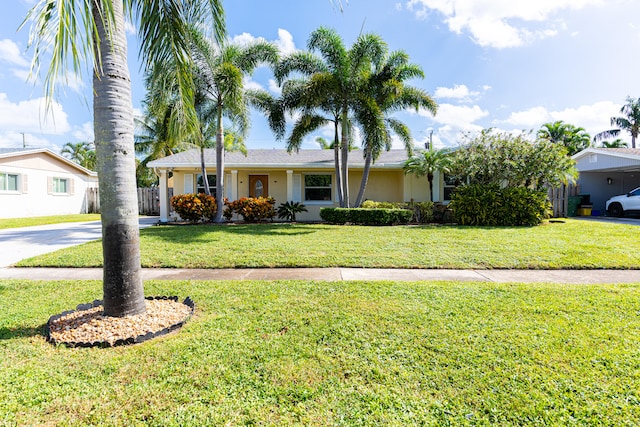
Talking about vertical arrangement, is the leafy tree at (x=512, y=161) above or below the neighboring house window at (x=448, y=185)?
above

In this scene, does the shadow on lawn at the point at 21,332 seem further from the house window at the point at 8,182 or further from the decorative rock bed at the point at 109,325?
the house window at the point at 8,182

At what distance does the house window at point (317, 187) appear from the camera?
54.4 feet

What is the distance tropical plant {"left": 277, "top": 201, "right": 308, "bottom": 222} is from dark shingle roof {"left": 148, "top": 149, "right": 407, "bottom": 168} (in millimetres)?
1980

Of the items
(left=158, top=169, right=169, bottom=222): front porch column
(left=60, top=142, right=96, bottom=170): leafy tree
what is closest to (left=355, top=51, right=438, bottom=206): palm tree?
(left=158, top=169, right=169, bottom=222): front porch column

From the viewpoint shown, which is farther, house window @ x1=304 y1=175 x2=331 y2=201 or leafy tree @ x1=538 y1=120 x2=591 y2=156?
leafy tree @ x1=538 y1=120 x2=591 y2=156

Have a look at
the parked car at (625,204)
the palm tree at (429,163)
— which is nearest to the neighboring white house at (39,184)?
the palm tree at (429,163)

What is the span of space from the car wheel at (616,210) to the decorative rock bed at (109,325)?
22.3m

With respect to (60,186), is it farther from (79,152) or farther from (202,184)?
(79,152)

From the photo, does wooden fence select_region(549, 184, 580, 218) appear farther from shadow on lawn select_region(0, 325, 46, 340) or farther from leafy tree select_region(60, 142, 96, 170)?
leafy tree select_region(60, 142, 96, 170)

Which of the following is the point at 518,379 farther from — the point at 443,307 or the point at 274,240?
the point at 274,240

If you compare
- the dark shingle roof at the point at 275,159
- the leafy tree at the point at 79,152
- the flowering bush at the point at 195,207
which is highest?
the leafy tree at the point at 79,152

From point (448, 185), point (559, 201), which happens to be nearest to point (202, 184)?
point (448, 185)

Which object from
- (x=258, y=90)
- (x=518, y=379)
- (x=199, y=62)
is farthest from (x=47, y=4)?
(x=258, y=90)

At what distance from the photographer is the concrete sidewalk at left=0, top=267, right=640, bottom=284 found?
5395 mm
